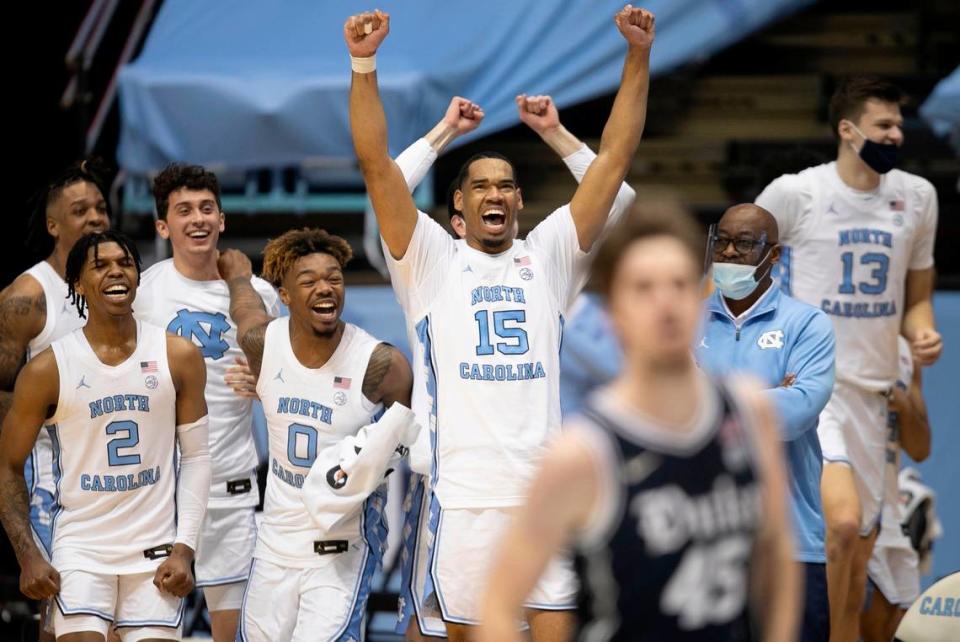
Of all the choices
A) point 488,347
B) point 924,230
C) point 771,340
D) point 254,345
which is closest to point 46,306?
point 254,345

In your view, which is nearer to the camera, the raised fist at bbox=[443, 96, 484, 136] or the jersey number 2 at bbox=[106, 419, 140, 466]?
the jersey number 2 at bbox=[106, 419, 140, 466]

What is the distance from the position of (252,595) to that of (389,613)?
2.75 metres

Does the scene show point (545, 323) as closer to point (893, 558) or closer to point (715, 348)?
point (715, 348)

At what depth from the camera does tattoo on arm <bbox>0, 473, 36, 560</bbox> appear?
575cm

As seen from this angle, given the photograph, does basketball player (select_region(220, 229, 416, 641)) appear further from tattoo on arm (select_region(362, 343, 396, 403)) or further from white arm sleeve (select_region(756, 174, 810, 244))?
white arm sleeve (select_region(756, 174, 810, 244))

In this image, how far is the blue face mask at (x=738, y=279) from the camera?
5773 mm

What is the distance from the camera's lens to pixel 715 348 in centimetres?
578

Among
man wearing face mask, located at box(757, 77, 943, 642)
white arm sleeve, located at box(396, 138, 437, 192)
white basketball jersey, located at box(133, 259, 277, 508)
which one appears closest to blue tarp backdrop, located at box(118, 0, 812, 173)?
man wearing face mask, located at box(757, 77, 943, 642)

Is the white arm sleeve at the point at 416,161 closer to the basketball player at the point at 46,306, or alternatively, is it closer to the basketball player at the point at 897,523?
the basketball player at the point at 46,306

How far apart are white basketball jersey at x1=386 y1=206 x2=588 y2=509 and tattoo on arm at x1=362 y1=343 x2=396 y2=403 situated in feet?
0.46

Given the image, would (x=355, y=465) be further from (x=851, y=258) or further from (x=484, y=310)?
(x=851, y=258)

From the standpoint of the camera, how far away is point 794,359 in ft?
18.5

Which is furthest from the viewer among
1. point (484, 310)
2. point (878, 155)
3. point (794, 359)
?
point (878, 155)

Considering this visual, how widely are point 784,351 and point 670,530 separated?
8.80 ft
